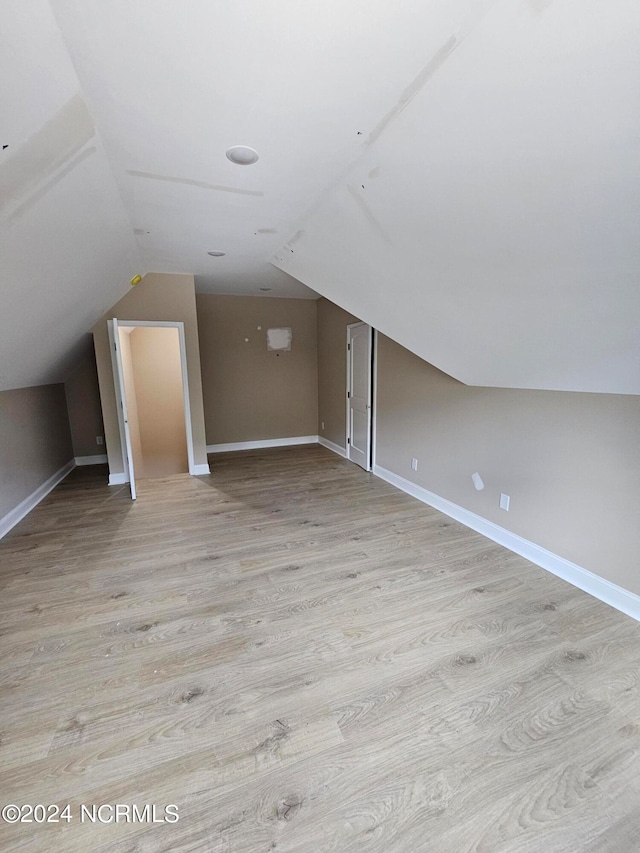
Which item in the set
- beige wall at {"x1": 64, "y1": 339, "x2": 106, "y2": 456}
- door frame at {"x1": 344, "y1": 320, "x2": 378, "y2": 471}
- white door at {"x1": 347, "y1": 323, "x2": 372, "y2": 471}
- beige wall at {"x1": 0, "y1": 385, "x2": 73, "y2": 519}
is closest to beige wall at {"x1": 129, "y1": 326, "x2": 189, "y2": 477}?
beige wall at {"x1": 64, "y1": 339, "x2": 106, "y2": 456}

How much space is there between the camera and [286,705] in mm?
1603

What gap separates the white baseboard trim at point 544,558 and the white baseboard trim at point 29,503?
12.9 ft

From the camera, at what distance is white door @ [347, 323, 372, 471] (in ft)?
15.2

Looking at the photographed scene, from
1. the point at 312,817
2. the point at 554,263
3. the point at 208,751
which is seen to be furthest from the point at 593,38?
the point at 208,751

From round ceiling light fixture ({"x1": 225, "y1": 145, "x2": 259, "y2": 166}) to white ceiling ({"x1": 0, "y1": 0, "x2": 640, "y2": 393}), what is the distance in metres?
0.04

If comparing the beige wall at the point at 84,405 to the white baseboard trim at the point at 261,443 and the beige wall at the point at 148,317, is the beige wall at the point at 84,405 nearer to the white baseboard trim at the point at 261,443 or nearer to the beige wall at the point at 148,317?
the beige wall at the point at 148,317

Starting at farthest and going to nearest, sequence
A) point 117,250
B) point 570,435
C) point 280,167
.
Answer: point 117,250
point 570,435
point 280,167

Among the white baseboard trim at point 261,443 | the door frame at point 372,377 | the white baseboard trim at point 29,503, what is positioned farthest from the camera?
the white baseboard trim at point 261,443

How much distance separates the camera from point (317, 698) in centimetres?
163

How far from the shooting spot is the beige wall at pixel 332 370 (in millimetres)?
5383

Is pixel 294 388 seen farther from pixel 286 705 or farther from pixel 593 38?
pixel 593 38

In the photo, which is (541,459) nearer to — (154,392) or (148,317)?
(148,317)

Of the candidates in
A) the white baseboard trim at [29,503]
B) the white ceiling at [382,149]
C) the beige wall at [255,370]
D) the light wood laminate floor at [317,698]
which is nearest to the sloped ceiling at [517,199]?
the white ceiling at [382,149]

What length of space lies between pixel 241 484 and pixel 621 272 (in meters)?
3.92
